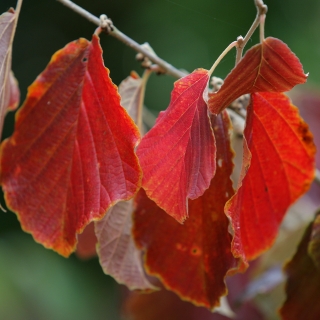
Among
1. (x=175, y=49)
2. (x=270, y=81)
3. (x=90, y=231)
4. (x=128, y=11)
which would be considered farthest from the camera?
(x=128, y=11)

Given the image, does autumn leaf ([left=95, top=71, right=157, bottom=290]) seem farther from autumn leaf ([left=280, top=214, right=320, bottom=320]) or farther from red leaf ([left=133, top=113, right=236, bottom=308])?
autumn leaf ([left=280, top=214, right=320, bottom=320])

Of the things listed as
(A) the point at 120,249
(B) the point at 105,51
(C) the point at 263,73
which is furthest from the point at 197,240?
(B) the point at 105,51

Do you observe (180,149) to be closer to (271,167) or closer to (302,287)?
(271,167)

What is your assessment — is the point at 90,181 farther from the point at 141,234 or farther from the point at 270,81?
the point at 270,81

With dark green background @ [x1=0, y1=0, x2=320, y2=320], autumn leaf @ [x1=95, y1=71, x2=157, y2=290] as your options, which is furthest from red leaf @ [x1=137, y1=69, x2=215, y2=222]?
dark green background @ [x1=0, y1=0, x2=320, y2=320]

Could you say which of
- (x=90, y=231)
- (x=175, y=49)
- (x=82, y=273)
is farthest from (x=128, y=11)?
(x=90, y=231)

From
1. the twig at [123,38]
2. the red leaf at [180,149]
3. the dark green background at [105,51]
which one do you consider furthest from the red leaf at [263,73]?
the dark green background at [105,51]
